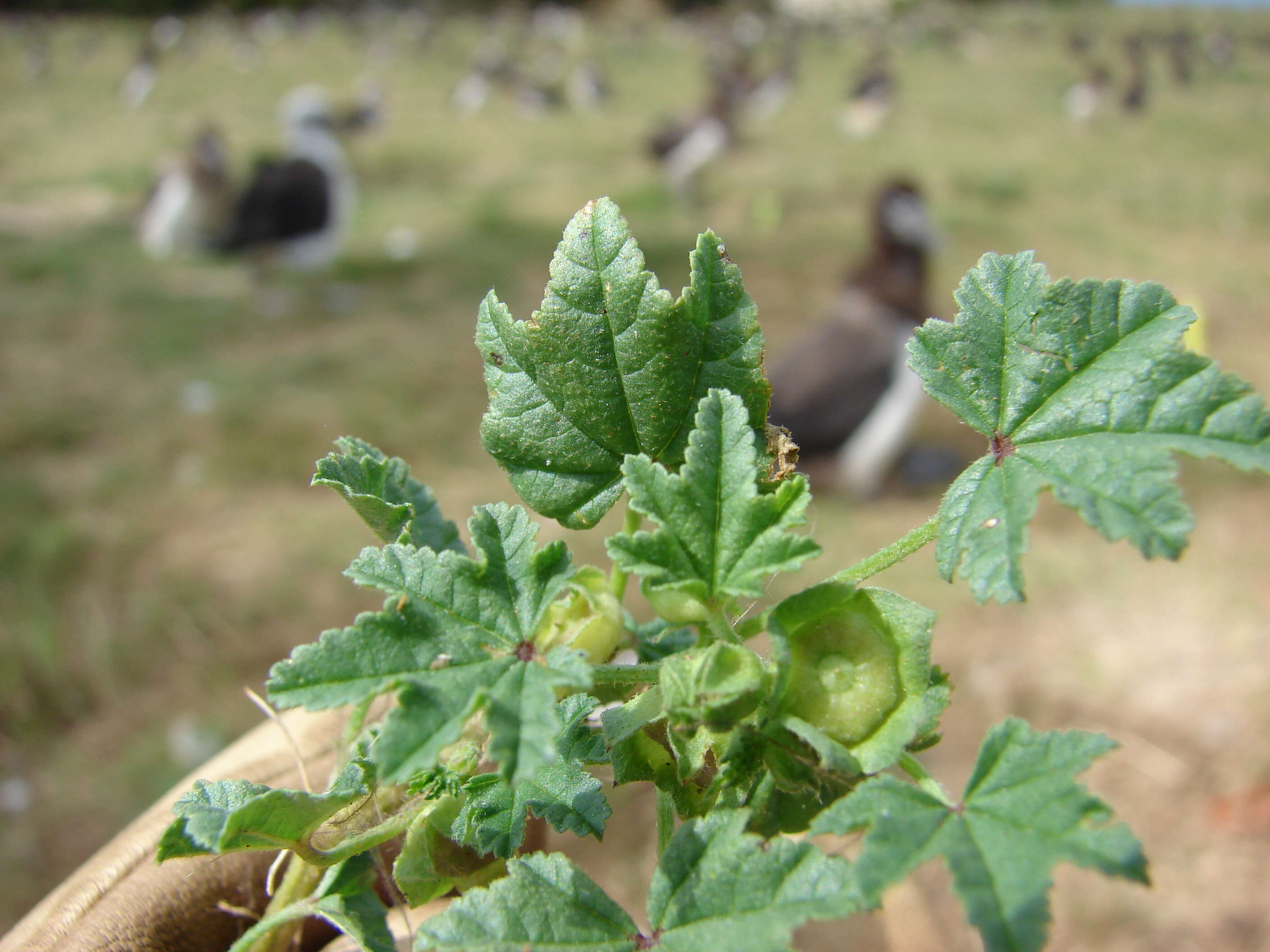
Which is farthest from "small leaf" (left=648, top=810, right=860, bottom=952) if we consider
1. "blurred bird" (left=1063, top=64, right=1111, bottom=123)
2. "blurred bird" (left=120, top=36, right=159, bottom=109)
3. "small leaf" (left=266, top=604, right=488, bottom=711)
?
"blurred bird" (left=120, top=36, right=159, bottom=109)

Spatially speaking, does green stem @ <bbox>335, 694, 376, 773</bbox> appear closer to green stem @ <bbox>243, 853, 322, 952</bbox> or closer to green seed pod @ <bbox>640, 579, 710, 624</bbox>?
green stem @ <bbox>243, 853, 322, 952</bbox>

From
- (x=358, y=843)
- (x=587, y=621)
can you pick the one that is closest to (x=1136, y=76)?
(x=587, y=621)

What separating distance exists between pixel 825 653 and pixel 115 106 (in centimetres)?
1776

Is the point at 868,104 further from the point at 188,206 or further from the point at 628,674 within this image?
the point at 628,674

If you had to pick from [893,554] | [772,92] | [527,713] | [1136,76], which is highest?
[527,713]

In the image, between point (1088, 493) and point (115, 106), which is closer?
point (1088, 493)

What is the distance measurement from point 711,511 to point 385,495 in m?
0.38

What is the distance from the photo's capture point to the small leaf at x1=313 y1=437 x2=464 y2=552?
88cm

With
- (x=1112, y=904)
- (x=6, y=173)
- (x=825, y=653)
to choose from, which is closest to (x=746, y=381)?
(x=825, y=653)

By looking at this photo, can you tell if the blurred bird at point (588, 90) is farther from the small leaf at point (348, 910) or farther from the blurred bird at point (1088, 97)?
the small leaf at point (348, 910)

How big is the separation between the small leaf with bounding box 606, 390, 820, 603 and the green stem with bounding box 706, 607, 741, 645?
1 cm

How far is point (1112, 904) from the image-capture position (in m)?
2.77

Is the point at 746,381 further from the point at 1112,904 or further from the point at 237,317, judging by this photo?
the point at 237,317

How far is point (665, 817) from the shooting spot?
2.69ft
